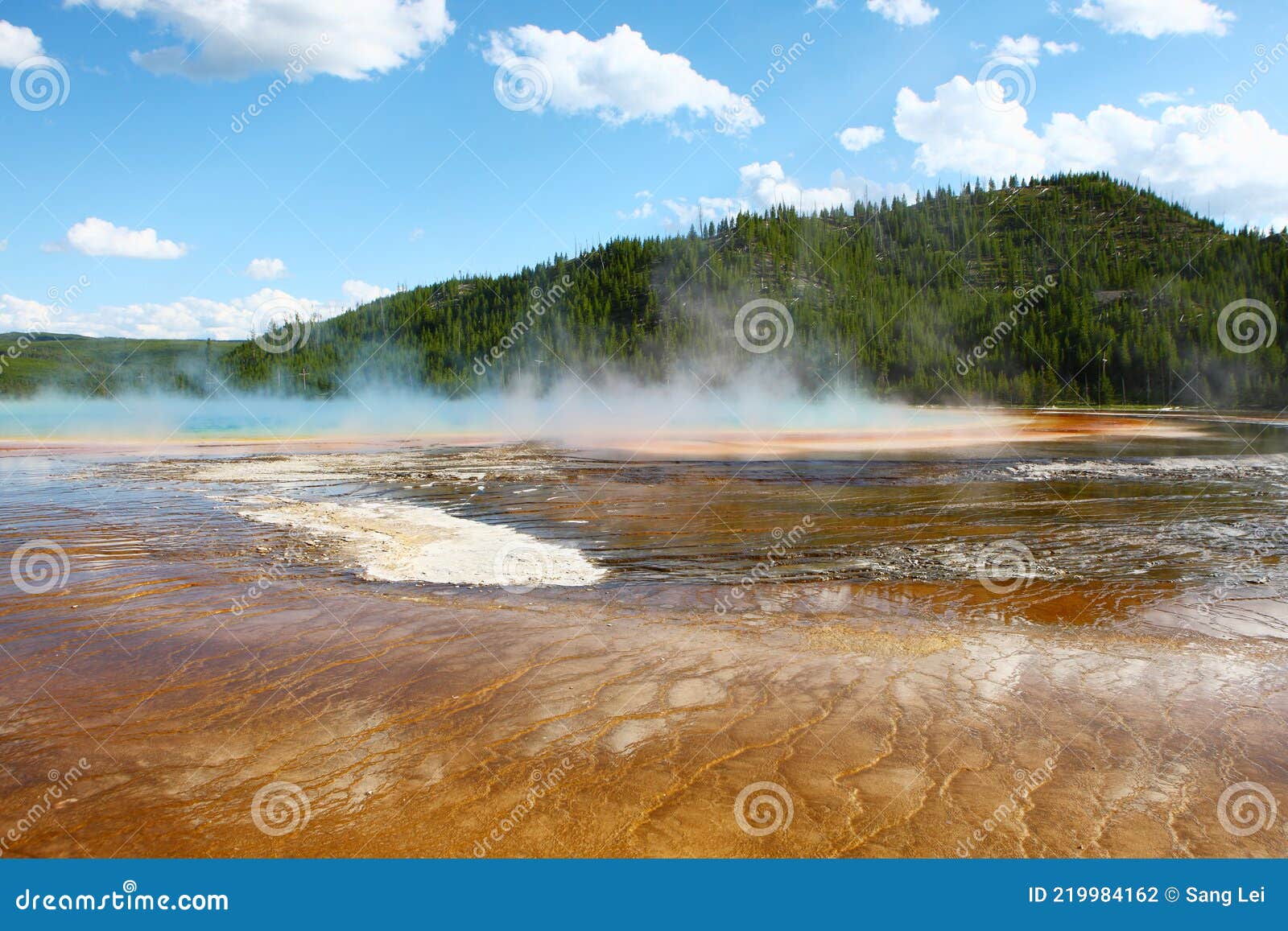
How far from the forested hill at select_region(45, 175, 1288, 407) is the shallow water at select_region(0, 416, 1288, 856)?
7631 centimetres

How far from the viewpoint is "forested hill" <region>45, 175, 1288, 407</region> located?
87.6 meters

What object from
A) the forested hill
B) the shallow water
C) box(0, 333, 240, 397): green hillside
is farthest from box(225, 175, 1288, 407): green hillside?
the shallow water

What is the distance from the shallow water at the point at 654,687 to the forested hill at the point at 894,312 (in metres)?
76.3

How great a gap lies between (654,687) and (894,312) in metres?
114

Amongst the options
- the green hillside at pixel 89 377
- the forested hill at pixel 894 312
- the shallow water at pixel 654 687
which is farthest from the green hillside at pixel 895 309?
the shallow water at pixel 654 687

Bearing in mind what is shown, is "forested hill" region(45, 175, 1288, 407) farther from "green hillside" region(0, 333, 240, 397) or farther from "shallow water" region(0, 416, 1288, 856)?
"shallow water" region(0, 416, 1288, 856)

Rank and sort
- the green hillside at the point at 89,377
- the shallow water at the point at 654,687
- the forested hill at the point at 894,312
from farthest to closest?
the green hillside at the point at 89,377 → the forested hill at the point at 894,312 → the shallow water at the point at 654,687

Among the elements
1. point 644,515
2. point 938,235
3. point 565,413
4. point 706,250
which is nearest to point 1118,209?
point 938,235

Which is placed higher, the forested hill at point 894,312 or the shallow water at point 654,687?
the forested hill at point 894,312

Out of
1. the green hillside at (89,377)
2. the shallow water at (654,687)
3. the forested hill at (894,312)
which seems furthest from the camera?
the green hillside at (89,377)

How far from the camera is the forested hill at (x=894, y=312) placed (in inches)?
3450

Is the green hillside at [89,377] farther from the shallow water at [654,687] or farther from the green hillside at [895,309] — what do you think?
the shallow water at [654,687]

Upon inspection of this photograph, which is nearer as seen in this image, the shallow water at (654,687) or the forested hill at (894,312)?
the shallow water at (654,687)

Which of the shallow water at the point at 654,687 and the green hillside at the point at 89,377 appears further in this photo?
the green hillside at the point at 89,377
